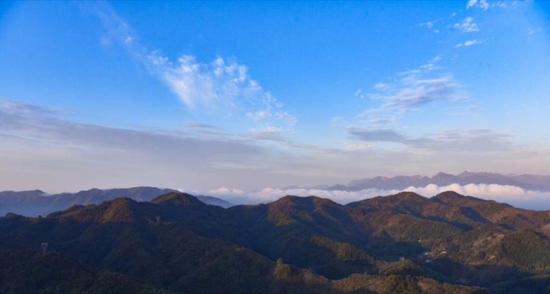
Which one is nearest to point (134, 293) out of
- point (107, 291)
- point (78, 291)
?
point (107, 291)

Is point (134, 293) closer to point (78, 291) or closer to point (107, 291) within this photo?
point (107, 291)

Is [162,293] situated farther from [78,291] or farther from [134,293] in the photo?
[78,291]

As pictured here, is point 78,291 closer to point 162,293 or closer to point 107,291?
point 107,291

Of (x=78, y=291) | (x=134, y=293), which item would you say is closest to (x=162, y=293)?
(x=134, y=293)

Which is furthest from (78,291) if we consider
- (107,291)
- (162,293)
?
(162,293)
